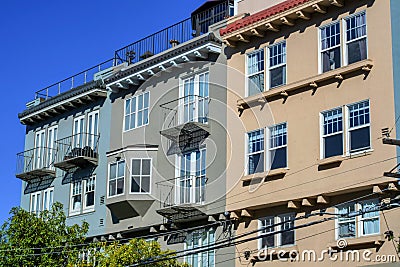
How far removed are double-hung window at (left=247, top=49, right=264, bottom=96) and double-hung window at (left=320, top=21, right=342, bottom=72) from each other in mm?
3085

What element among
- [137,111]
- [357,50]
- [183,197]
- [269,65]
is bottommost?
[183,197]

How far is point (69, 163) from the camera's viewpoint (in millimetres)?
40969

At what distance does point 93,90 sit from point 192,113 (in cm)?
766

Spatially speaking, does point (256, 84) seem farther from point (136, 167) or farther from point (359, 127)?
point (136, 167)

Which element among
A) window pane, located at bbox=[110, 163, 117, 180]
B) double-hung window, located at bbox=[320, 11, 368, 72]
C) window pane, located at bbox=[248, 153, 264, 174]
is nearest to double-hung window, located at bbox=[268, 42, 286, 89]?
double-hung window, located at bbox=[320, 11, 368, 72]

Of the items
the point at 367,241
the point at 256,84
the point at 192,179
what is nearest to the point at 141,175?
the point at 192,179

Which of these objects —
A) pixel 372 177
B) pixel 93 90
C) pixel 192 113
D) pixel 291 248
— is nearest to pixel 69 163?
pixel 93 90

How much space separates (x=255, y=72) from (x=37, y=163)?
16.9 m

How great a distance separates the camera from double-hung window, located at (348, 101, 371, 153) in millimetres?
26922

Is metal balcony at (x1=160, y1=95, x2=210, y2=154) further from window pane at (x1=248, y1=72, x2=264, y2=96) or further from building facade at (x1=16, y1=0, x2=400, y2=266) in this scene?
window pane at (x1=248, y1=72, x2=264, y2=96)

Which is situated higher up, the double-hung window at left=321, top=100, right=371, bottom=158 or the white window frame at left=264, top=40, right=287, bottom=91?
the white window frame at left=264, top=40, right=287, bottom=91

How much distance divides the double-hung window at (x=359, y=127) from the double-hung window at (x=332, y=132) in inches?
17.3

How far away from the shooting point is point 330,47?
29.0m

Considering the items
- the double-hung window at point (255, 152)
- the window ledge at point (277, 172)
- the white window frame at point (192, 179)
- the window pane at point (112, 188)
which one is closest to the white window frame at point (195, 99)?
the white window frame at point (192, 179)
